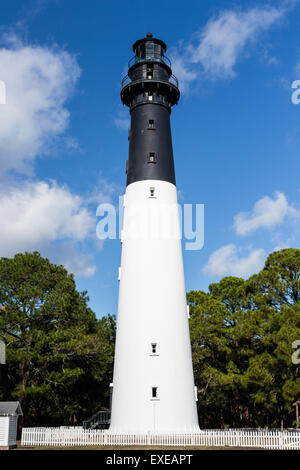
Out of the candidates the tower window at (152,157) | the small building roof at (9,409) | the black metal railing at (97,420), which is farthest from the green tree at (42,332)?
the tower window at (152,157)

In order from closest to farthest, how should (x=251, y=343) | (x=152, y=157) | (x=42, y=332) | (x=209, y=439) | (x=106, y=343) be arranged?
(x=209, y=439)
(x=152, y=157)
(x=42, y=332)
(x=106, y=343)
(x=251, y=343)

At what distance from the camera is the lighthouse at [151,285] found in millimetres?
22344

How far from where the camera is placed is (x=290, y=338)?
28.4m

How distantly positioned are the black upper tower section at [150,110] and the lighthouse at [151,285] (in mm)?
55

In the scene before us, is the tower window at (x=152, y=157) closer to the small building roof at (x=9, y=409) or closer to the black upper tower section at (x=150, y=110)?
the black upper tower section at (x=150, y=110)

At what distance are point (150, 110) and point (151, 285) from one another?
1008cm

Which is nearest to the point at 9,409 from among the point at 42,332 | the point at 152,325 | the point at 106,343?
the point at 42,332

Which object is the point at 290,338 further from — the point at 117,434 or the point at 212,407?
the point at 212,407

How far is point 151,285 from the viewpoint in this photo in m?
24.0

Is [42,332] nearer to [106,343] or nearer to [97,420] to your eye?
[106,343]

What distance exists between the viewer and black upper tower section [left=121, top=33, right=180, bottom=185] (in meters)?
25.9
